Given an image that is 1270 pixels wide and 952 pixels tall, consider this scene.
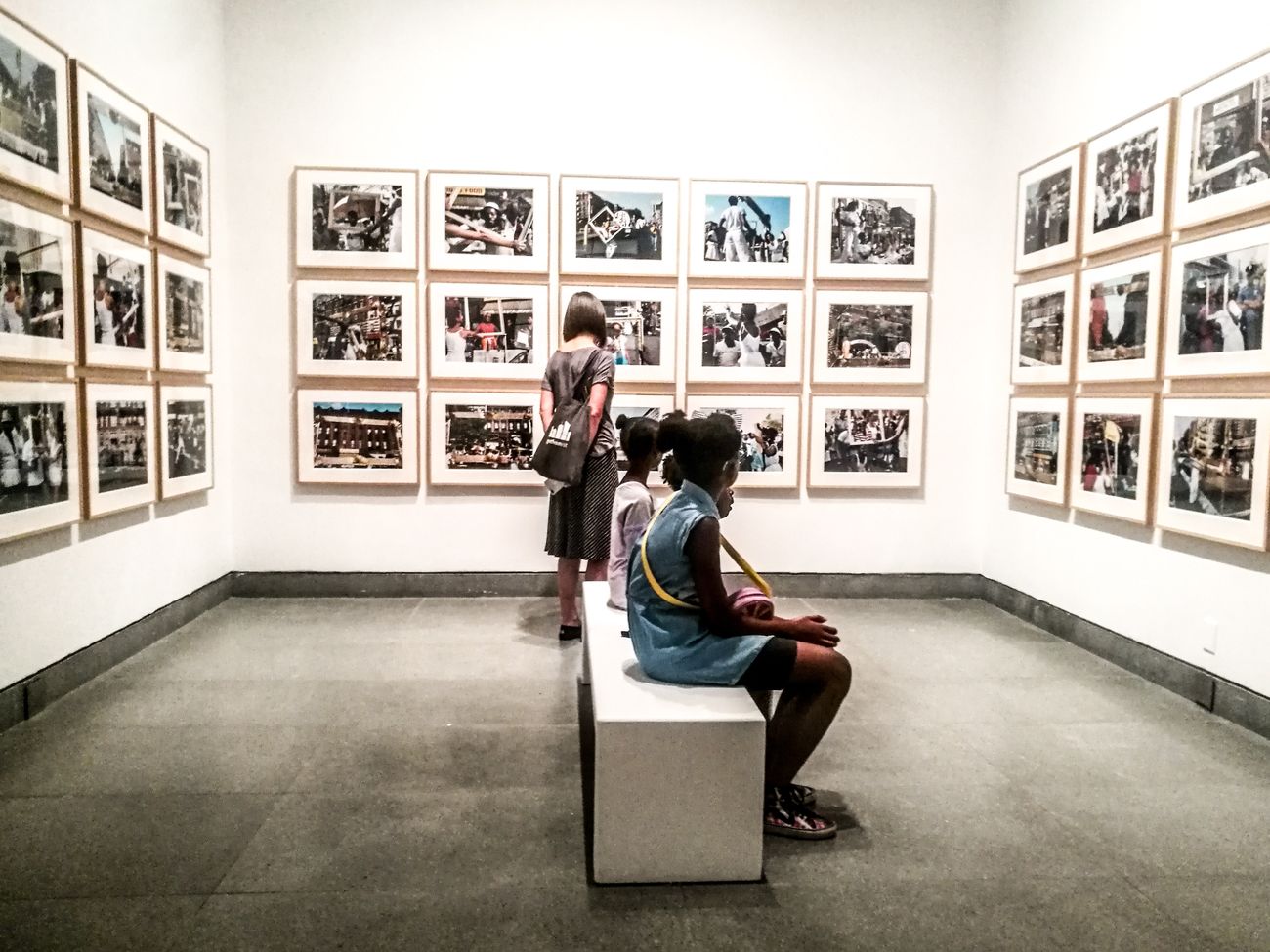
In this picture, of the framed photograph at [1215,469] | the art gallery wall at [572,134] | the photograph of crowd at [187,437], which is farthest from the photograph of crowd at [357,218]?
the framed photograph at [1215,469]

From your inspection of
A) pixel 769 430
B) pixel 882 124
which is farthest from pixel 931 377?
pixel 882 124

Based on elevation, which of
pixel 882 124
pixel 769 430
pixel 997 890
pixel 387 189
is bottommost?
pixel 997 890

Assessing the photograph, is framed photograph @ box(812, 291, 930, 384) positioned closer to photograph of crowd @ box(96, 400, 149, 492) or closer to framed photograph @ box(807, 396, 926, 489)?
framed photograph @ box(807, 396, 926, 489)

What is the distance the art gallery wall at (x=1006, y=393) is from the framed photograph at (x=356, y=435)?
14.7 ft

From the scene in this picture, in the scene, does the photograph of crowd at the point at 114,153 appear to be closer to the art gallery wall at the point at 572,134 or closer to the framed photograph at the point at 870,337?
the art gallery wall at the point at 572,134

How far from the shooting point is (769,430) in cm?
635

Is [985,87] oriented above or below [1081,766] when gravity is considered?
above

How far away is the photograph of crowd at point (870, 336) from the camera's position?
20.8 ft

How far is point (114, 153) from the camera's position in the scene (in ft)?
15.0

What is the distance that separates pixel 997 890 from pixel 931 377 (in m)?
4.57

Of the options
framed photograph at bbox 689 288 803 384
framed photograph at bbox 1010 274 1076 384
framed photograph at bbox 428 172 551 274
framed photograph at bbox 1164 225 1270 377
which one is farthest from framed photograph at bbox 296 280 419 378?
framed photograph at bbox 1164 225 1270 377

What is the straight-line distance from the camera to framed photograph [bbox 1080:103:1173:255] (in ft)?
15.0

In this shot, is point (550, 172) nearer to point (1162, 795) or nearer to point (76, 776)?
point (76, 776)

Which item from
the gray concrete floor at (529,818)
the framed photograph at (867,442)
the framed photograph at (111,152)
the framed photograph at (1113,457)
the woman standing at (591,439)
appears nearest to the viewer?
the gray concrete floor at (529,818)
